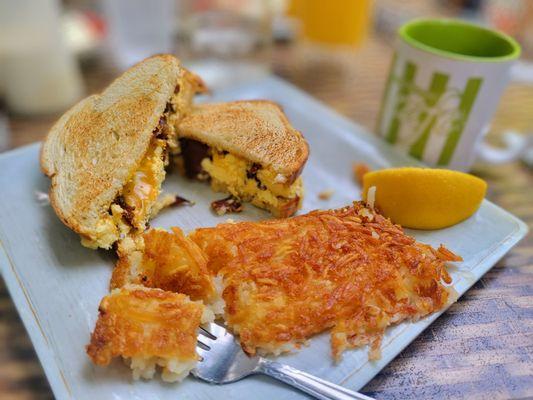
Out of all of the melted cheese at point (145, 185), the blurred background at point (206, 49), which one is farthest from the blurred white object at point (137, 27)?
the melted cheese at point (145, 185)

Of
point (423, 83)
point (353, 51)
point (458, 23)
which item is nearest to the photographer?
point (423, 83)

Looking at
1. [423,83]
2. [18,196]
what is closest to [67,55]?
[18,196]

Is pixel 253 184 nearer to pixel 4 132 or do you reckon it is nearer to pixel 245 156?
pixel 245 156

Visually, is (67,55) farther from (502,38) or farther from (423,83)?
(502,38)

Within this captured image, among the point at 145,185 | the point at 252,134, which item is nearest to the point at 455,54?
the point at 252,134

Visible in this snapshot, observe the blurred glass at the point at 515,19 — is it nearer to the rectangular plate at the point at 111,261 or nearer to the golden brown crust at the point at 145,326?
the rectangular plate at the point at 111,261
